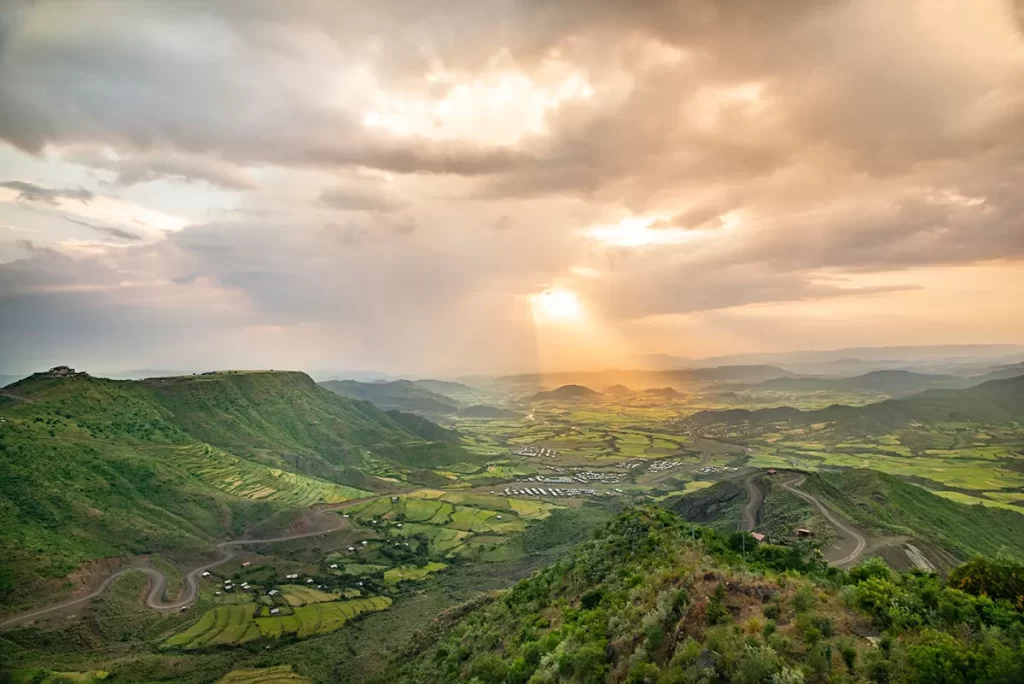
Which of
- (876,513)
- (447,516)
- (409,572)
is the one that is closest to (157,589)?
(409,572)

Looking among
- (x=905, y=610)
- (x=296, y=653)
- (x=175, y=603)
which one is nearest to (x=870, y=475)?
(x=905, y=610)

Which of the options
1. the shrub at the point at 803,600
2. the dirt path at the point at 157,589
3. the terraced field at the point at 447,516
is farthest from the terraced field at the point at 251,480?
the shrub at the point at 803,600

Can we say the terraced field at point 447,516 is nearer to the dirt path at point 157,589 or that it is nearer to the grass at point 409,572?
the grass at point 409,572

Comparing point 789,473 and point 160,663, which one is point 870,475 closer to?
point 789,473

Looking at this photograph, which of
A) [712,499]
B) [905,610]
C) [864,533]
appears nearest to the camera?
[905,610]

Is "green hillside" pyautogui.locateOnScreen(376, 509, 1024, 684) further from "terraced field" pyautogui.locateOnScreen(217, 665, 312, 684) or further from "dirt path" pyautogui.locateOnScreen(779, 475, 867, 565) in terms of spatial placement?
"terraced field" pyautogui.locateOnScreen(217, 665, 312, 684)

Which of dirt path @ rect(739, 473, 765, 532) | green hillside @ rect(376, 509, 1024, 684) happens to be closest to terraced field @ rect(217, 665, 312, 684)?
green hillside @ rect(376, 509, 1024, 684)
